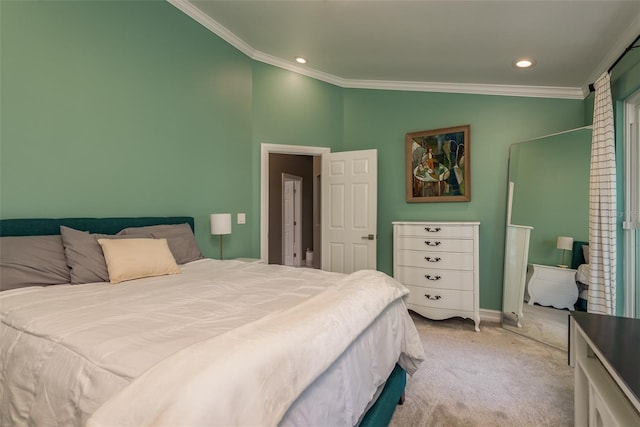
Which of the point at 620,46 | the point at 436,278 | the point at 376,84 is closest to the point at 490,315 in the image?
the point at 436,278

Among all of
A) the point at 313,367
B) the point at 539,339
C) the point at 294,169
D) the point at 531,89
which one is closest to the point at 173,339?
the point at 313,367

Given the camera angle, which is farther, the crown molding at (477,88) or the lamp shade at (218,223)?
the crown molding at (477,88)

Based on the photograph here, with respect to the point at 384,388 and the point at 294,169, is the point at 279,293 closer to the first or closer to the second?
the point at 384,388

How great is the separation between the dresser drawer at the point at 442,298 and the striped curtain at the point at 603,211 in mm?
1024

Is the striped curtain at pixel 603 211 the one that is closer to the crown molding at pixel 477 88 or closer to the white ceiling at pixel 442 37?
the white ceiling at pixel 442 37

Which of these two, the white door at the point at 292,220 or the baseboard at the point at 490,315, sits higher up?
the white door at the point at 292,220

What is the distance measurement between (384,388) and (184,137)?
2501mm

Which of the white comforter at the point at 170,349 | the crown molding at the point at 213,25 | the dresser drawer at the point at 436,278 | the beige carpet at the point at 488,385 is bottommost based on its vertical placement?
the beige carpet at the point at 488,385

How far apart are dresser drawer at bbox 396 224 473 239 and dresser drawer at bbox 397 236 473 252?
4 centimetres

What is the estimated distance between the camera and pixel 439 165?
3.76 meters

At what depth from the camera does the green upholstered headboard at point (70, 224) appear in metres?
1.77

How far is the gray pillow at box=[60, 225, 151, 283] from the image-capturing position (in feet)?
5.92

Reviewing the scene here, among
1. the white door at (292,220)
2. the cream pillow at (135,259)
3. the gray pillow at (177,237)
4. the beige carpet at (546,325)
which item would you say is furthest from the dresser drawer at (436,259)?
the white door at (292,220)

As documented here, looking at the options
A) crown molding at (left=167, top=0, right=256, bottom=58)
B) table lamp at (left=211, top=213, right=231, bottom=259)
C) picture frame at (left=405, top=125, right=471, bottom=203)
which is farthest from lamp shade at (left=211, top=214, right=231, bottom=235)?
picture frame at (left=405, top=125, right=471, bottom=203)
